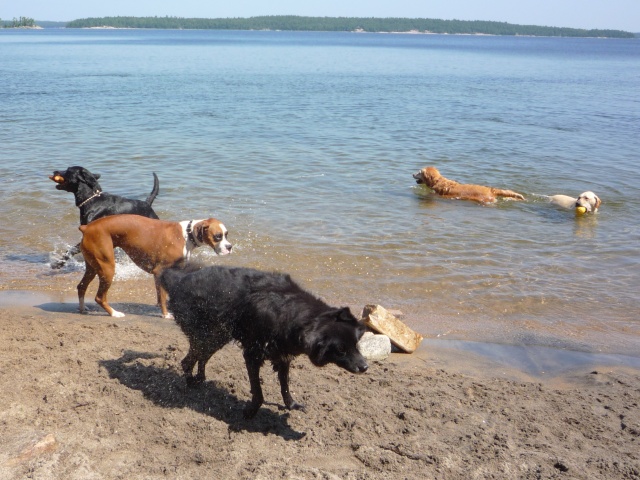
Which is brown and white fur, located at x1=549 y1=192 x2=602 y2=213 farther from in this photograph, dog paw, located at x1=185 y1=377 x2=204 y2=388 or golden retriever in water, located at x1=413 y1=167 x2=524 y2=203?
dog paw, located at x1=185 y1=377 x2=204 y2=388

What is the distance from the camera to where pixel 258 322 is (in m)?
4.82

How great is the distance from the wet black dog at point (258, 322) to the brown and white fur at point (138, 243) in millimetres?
1966

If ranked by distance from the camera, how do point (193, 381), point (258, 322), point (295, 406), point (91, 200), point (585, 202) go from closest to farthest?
point (258, 322) < point (295, 406) < point (193, 381) < point (91, 200) < point (585, 202)

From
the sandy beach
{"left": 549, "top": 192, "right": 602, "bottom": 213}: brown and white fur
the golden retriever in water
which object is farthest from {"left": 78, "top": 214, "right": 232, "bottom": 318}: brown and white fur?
{"left": 549, "top": 192, "right": 602, "bottom": 213}: brown and white fur

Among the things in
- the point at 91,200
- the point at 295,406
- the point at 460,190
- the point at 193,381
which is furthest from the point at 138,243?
the point at 460,190

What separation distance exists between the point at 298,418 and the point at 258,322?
2.60 feet

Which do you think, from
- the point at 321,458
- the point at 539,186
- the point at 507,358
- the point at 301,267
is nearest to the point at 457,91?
the point at 539,186

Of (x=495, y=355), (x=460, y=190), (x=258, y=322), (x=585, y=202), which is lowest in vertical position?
(x=495, y=355)

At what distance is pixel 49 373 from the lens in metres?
5.20

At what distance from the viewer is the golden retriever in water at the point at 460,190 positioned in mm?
13102

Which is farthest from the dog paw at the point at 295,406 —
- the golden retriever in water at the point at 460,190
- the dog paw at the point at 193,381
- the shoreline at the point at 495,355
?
A: the golden retriever in water at the point at 460,190

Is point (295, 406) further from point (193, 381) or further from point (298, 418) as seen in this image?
point (193, 381)

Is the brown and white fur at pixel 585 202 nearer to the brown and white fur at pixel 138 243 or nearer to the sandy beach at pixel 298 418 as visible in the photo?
the sandy beach at pixel 298 418

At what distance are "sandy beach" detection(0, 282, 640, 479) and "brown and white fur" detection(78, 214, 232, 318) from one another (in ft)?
2.98
